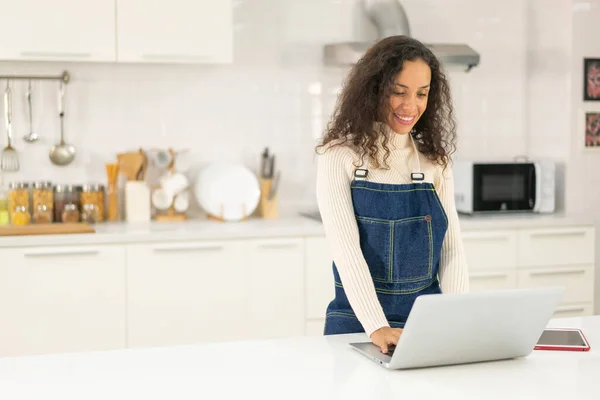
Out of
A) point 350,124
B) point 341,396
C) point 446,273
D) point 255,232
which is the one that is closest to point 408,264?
point 446,273

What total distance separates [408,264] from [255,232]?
5.23 feet

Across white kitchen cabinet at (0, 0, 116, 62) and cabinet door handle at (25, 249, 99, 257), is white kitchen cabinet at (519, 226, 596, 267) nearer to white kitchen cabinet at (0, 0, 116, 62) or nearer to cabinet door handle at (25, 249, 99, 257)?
cabinet door handle at (25, 249, 99, 257)

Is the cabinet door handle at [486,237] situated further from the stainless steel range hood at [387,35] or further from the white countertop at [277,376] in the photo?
the white countertop at [277,376]

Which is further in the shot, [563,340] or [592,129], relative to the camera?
[592,129]

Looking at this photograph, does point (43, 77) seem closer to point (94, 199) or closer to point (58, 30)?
point (58, 30)

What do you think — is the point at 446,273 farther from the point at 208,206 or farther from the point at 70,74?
the point at 70,74

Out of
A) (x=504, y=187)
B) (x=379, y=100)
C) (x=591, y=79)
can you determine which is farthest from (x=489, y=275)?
(x=379, y=100)

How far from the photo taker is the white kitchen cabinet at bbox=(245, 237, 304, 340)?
12.0 feet

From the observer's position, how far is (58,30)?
3.62 meters

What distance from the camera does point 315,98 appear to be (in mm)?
4316

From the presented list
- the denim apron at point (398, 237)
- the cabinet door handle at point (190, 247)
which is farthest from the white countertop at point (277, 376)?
the cabinet door handle at point (190, 247)

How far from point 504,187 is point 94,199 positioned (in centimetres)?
199

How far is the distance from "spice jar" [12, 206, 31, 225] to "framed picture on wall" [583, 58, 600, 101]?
282 cm

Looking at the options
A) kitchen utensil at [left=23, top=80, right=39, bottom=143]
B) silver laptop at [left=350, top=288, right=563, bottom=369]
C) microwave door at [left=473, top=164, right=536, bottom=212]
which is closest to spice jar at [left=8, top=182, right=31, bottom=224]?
kitchen utensil at [left=23, top=80, right=39, bottom=143]
